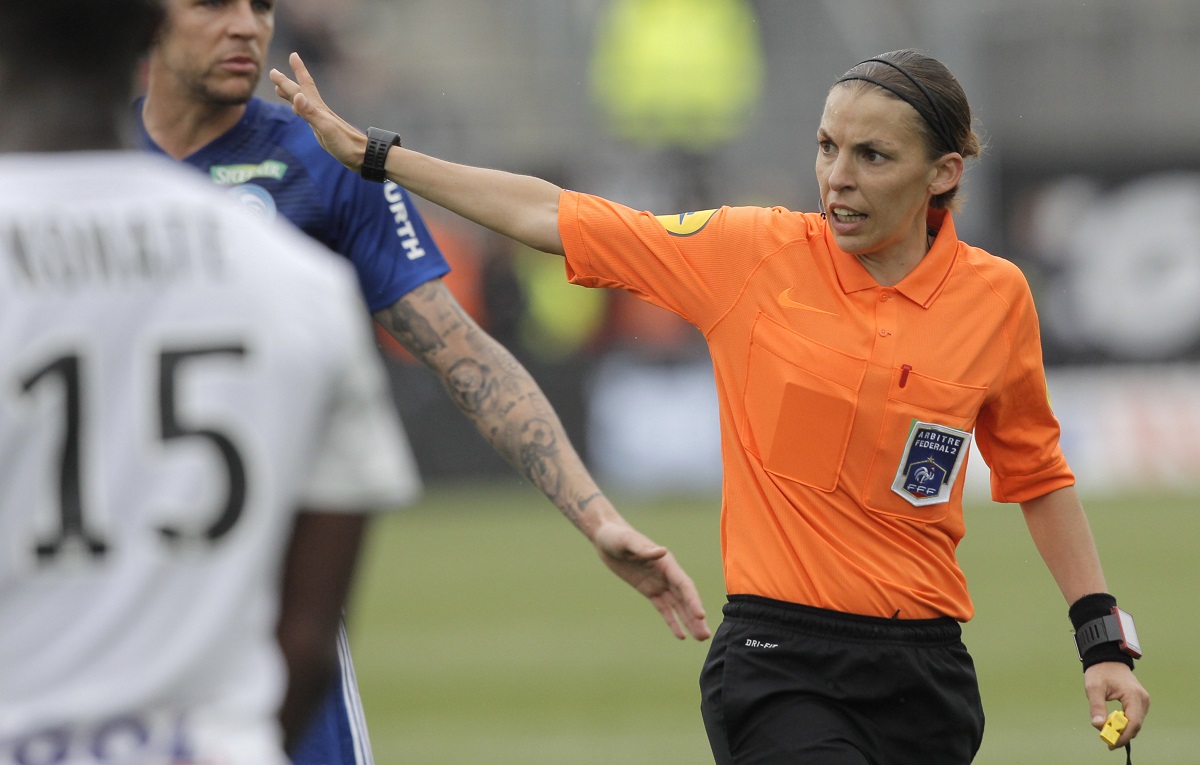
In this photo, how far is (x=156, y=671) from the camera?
7.34ft

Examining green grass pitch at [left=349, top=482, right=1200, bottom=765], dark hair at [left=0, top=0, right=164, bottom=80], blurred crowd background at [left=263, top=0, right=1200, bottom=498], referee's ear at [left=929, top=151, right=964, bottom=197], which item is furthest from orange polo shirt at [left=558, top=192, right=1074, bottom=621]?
blurred crowd background at [left=263, top=0, right=1200, bottom=498]

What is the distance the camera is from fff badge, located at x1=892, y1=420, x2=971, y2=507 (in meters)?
4.25

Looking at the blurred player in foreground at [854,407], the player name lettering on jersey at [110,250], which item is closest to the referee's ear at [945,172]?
the blurred player in foreground at [854,407]

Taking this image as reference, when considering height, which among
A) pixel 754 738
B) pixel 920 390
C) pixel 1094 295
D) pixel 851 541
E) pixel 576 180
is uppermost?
pixel 576 180

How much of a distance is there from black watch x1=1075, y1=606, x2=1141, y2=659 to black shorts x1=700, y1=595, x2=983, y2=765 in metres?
0.36

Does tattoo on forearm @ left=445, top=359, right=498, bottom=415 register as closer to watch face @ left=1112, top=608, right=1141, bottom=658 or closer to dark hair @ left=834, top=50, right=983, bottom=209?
dark hair @ left=834, top=50, right=983, bottom=209

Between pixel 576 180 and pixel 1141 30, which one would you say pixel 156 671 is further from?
pixel 1141 30

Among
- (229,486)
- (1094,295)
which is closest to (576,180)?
(1094,295)

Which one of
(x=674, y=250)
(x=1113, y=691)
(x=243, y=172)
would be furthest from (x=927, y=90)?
(x=243, y=172)

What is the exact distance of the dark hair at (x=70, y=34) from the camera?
2.28 meters

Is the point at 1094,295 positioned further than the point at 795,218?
Yes

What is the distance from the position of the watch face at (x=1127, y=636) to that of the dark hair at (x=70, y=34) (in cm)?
295

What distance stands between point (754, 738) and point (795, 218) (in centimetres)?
129

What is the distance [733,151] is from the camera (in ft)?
72.2
